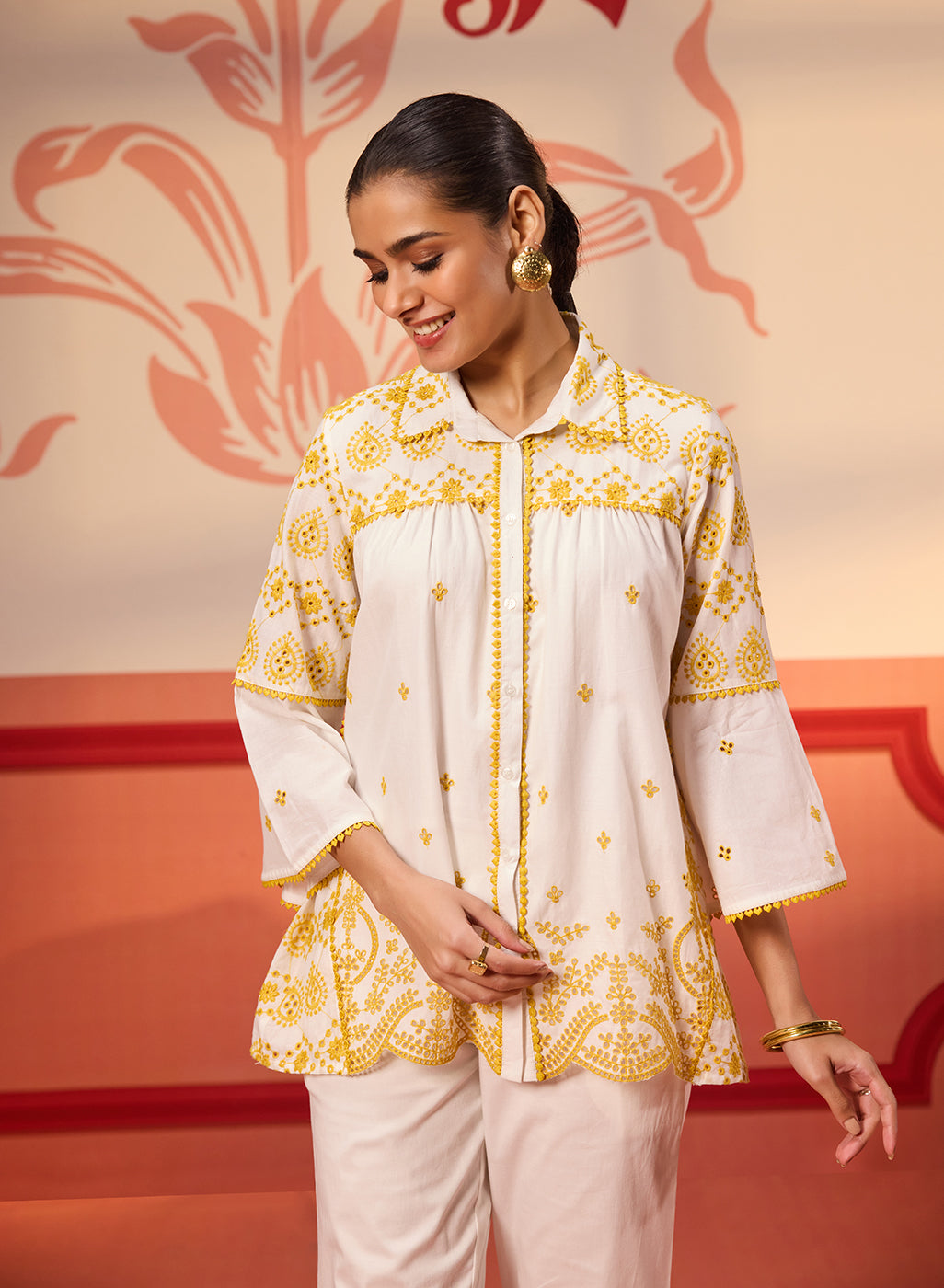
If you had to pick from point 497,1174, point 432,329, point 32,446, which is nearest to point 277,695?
point 432,329

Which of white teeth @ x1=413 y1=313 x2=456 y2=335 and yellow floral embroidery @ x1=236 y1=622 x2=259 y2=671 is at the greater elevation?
white teeth @ x1=413 y1=313 x2=456 y2=335

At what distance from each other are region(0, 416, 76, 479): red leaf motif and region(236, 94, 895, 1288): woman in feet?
4.30

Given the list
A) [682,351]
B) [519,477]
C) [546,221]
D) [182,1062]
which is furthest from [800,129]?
[182,1062]

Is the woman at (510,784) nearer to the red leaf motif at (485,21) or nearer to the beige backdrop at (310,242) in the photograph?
the beige backdrop at (310,242)

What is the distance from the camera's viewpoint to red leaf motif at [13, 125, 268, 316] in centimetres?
229

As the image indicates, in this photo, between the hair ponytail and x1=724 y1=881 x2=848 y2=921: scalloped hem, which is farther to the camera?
the hair ponytail

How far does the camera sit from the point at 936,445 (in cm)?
235

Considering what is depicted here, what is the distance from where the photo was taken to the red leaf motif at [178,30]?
2.27 meters

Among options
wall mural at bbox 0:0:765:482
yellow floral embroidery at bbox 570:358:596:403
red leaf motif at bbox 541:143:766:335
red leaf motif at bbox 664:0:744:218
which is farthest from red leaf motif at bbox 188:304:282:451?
yellow floral embroidery at bbox 570:358:596:403

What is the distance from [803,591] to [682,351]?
1.64ft

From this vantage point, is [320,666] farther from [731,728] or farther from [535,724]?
[731,728]

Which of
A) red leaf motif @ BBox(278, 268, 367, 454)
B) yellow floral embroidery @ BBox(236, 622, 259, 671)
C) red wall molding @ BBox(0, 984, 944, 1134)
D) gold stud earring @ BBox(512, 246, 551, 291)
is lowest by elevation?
red wall molding @ BBox(0, 984, 944, 1134)

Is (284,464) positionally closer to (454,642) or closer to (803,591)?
(803,591)

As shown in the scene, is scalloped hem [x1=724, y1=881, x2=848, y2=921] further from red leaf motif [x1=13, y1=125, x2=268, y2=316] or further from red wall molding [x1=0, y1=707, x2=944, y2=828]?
red leaf motif [x1=13, y1=125, x2=268, y2=316]
